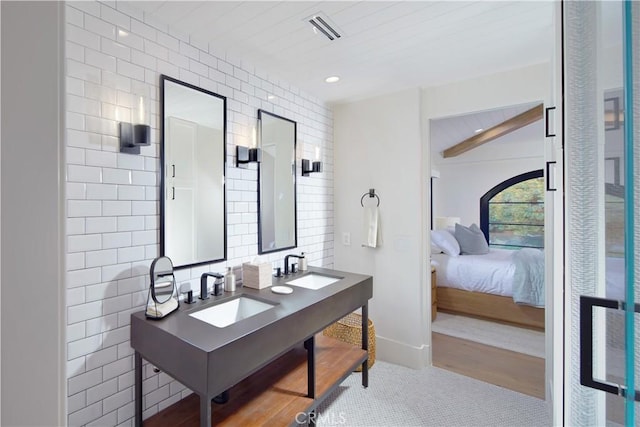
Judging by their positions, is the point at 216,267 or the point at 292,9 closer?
the point at 292,9

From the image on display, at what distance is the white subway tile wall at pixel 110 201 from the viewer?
1305 millimetres

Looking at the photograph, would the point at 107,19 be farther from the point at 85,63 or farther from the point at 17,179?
the point at 17,179

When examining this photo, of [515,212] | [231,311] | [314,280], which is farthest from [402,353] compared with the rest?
[515,212]

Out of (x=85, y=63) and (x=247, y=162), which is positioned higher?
(x=85, y=63)

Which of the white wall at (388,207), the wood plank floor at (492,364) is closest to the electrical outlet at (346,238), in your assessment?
the white wall at (388,207)

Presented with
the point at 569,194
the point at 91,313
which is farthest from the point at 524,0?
the point at 91,313

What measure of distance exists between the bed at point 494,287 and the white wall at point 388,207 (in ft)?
5.18

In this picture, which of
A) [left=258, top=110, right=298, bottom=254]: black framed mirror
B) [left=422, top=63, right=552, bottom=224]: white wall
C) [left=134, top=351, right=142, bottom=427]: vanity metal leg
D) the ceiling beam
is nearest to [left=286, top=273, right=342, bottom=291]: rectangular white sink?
[left=258, top=110, right=298, bottom=254]: black framed mirror

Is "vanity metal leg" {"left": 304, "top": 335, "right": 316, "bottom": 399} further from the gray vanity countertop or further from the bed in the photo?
the bed

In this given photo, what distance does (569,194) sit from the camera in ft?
2.54

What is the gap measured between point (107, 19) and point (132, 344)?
157cm

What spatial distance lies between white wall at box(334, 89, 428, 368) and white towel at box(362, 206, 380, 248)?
7 cm

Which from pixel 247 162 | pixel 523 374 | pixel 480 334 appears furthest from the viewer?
pixel 480 334

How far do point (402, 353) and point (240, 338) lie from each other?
1.96 meters
